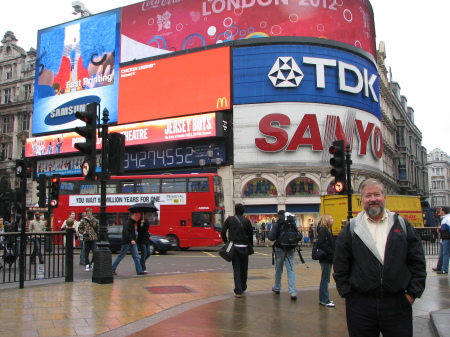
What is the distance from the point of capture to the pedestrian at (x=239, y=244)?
29.4 ft

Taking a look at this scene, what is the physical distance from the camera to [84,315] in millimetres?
7023

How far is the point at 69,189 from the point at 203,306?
2234 cm

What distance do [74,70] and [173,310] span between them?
47.7 m

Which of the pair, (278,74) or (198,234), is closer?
(198,234)

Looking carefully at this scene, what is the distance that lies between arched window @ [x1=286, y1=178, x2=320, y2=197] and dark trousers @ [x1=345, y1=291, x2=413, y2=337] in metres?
36.6

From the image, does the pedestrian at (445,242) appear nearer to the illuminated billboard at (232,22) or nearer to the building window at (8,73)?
the illuminated billboard at (232,22)

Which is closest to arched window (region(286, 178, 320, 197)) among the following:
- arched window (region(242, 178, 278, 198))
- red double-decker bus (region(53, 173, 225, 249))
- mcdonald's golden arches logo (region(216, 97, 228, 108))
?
arched window (region(242, 178, 278, 198))

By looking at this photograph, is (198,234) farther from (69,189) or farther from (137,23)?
(137,23)

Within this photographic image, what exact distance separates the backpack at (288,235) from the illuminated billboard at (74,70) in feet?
130

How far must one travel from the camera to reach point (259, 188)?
40.4 meters

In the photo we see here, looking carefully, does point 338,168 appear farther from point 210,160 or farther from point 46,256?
point 210,160

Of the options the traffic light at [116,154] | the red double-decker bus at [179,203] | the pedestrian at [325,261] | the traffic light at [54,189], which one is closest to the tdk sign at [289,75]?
the red double-decker bus at [179,203]

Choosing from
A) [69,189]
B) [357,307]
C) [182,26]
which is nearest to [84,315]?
[357,307]

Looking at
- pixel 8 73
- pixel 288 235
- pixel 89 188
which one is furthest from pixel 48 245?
pixel 8 73
